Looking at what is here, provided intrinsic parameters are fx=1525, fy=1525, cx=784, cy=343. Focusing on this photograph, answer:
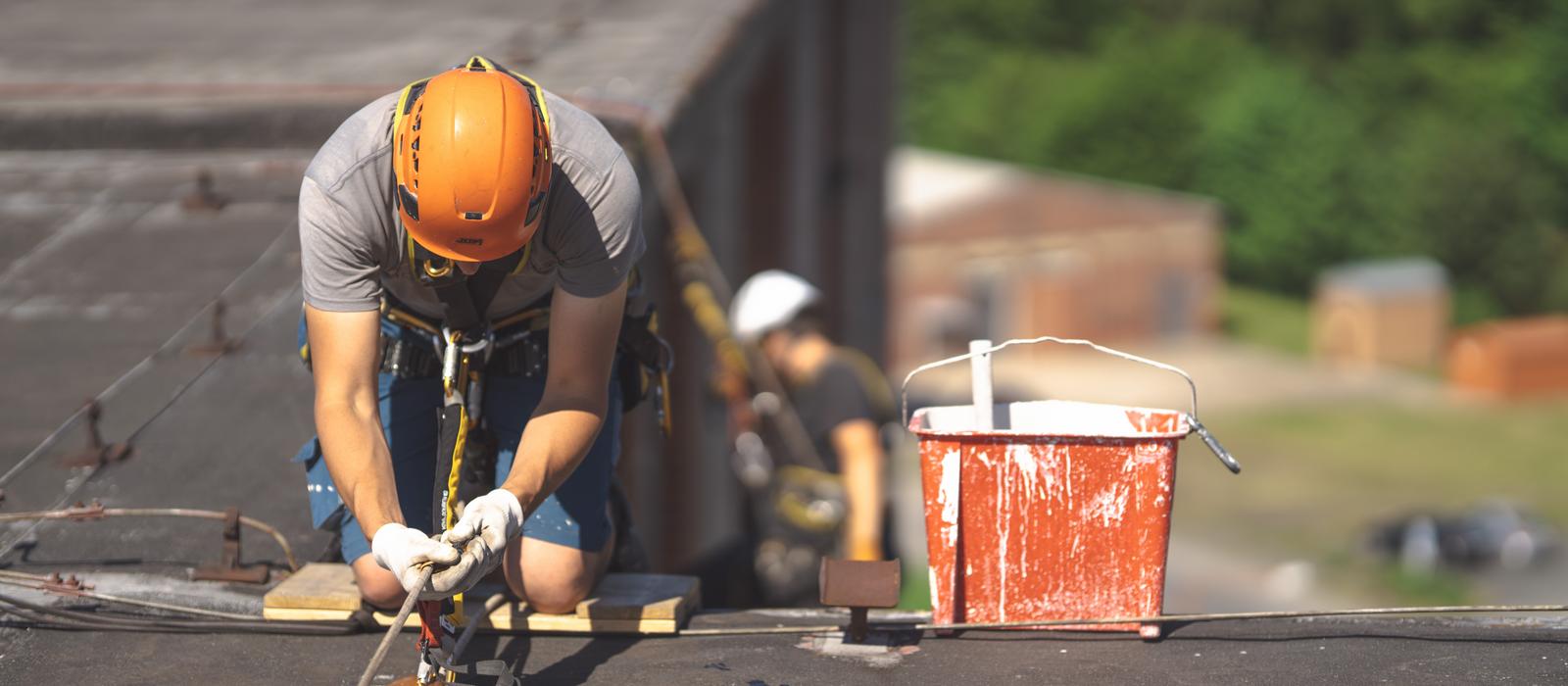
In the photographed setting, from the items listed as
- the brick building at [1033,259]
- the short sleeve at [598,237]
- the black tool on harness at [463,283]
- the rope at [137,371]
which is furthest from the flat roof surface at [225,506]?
the brick building at [1033,259]

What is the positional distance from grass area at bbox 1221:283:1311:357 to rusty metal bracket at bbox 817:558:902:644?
3723 centimetres

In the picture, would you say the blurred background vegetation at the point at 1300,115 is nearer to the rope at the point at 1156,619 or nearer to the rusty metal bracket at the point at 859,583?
the rope at the point at 1156,619

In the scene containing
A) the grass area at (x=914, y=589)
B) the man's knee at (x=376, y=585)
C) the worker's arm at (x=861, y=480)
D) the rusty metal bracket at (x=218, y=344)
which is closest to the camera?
the man's knee at (x=376, y=585)

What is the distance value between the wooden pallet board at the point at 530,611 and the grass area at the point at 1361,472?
1797 cm

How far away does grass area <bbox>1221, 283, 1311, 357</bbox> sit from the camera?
39.8 meters

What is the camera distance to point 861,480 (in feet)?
19.4

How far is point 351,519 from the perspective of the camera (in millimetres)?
3787

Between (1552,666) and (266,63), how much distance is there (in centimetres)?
656

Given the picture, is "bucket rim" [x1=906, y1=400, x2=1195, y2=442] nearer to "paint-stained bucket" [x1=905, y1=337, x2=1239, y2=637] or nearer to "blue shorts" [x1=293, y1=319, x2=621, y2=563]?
"paint-stained bucket" [x1=905, y1=337, x2=1239, y2=637]

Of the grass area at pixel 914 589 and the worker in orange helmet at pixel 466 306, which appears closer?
the worker in orange helmet at pixel 466 306

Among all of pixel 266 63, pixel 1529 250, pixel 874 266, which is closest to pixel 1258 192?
pixel 1529 250

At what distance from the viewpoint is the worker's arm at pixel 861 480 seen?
5.81m

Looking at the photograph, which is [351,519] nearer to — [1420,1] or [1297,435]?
[1297,435]

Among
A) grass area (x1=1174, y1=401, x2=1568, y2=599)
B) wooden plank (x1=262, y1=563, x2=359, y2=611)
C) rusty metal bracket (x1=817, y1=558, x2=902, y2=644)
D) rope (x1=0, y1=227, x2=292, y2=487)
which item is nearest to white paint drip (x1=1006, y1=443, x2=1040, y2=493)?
rusty metal bracket (x1=817, y1=558, x2=902, y2=644)
